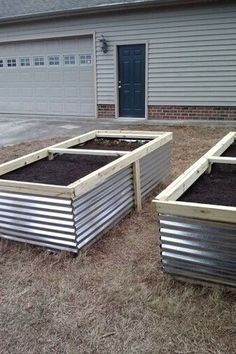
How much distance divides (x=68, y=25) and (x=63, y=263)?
9.39m

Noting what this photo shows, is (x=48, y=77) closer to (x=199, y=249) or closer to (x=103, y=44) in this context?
(x=103, y=44)

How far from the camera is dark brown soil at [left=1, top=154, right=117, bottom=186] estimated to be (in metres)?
3.79

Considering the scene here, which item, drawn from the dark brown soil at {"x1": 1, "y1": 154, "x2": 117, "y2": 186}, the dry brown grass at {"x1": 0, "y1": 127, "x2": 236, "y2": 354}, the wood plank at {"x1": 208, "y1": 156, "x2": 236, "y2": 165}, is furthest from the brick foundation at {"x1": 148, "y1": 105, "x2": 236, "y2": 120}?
the dry brown grass at {"x1": 0, "y1": 127, "x2": 236, "y2": 354}

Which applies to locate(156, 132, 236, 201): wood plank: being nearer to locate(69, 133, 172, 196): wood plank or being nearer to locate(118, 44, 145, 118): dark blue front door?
locate(69, 133, 172, 196): wood plank

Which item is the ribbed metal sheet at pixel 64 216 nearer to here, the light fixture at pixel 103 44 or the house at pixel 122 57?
the house at pixel 122 57

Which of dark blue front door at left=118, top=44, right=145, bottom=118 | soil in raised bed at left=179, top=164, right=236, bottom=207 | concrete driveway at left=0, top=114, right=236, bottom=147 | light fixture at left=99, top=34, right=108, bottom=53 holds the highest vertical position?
light fixture at left=99, top=34, right=108, bottom=53

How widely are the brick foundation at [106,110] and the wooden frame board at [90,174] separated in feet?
18.4

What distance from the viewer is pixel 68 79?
11805 mm

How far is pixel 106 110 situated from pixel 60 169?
727 centimetres

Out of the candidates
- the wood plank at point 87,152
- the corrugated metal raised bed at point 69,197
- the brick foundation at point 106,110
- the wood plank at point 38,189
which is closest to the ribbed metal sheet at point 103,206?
the corrugated metal raised bed at point 69,197

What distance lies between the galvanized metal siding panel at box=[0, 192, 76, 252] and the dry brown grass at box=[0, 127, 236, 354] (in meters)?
0.11

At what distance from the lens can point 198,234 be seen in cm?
267

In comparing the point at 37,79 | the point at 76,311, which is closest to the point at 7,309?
the point at 76,311

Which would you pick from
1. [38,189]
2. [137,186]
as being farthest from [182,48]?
[38,189]
